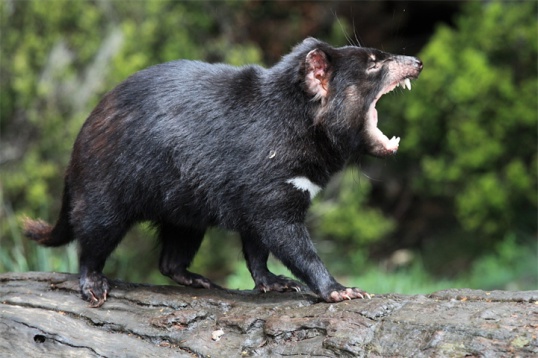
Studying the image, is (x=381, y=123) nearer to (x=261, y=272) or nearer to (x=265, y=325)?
(x=261, y=272)

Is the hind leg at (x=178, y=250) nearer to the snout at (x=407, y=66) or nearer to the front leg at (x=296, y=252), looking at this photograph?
the front leg at (x=296, y=252)

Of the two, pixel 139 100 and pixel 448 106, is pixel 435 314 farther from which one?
pixel 448 106

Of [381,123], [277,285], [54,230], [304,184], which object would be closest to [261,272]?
[277,285]

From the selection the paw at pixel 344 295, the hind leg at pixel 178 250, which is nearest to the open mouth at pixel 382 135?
the paw at pixel 344 295

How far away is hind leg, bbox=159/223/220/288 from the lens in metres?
4.83

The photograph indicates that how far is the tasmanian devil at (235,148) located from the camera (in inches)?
164

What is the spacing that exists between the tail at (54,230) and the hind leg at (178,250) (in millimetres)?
510

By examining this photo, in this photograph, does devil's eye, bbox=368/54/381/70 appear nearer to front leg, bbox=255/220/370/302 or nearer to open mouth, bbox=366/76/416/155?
open mouth, bbox=366/76/416/155

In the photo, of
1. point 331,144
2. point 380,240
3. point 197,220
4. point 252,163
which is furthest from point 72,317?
point 380,240

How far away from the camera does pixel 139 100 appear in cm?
446

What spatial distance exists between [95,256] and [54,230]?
506mm

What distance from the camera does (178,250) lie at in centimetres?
489

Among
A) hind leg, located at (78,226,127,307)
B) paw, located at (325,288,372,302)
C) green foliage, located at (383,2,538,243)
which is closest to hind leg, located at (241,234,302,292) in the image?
paw, located at (325,288,372,302)

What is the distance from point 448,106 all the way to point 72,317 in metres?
5.93
